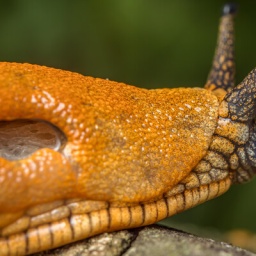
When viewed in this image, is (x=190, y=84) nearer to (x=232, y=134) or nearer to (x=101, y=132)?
(x=232, y=134)

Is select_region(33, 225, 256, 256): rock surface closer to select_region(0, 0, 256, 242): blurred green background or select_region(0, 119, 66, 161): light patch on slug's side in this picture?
select_region(0, 119, 66, 161): light patch on slug's side

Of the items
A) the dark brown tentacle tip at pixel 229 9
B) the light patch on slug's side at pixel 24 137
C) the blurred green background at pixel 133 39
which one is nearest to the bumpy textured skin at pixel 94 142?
the light patch on slug's side at pixel 24 137

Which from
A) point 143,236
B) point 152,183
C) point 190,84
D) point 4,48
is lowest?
point 143,236

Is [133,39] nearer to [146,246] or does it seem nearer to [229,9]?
[229,9]

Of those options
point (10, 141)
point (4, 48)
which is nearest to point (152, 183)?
point (10, 141)

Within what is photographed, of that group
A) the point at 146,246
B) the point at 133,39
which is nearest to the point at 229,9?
the point at 146,246

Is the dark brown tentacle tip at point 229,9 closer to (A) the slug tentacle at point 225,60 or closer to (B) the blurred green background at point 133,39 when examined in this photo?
(A) the slug tentacle at point 225,60
